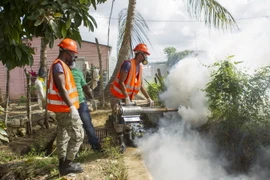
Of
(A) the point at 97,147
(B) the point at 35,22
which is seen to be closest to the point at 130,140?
(A) the point at 97,147

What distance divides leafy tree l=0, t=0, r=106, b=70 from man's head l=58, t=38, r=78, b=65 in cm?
79

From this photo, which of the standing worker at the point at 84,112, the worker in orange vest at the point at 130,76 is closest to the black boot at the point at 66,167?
the standing worker at the point at 84,112

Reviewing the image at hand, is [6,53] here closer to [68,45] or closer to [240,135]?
[68,45]

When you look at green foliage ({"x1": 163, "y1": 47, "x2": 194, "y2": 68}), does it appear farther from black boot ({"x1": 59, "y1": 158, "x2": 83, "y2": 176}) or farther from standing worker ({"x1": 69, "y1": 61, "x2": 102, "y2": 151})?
black boot ({"x1": 59, "y1": 158, "x2": 83, "y2": 176})

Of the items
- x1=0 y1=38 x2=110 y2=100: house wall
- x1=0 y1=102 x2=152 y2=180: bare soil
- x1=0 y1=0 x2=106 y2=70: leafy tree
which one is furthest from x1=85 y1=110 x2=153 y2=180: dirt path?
x1=0 y1=38 x2=110 y2=100: house wall

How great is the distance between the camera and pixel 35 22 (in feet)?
9.19

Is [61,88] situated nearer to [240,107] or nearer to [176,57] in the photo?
[240,107]

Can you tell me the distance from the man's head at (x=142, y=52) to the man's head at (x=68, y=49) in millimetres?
1262

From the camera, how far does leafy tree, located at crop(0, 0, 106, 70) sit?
2691mm

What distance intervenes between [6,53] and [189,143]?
405 cm

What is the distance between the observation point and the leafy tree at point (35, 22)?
2.69 meters

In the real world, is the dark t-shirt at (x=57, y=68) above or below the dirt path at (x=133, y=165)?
above

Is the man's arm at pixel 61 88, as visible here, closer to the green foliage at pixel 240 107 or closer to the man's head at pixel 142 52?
the man's head at pixel 142 52

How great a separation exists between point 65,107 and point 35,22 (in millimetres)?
1389
